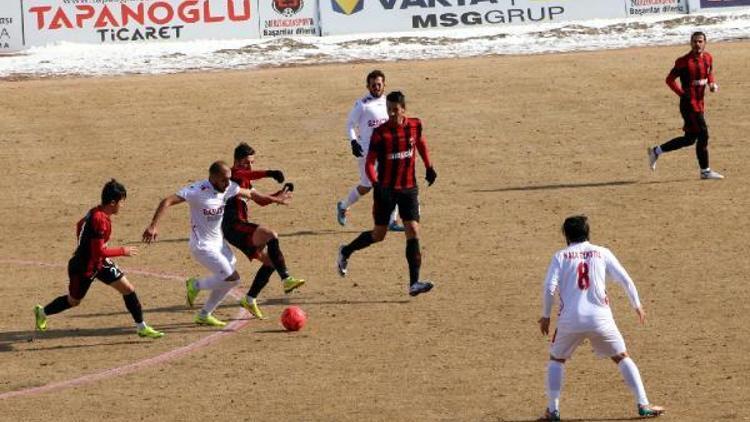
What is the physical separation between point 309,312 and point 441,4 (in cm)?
2236

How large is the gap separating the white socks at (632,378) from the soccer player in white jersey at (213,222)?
5650 millimetres

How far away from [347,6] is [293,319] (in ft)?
75.3

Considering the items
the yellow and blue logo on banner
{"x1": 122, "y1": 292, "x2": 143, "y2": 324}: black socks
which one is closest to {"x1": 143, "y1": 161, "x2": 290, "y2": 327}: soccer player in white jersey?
{"x1": 122, "y1": 292, "x2": 143, "y2": 324}: black socks

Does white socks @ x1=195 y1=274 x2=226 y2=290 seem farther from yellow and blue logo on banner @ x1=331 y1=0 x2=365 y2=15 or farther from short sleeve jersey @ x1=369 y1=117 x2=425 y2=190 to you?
yellow and blue logo on banner @ x1=331 y1=0 x2=365 y2=15

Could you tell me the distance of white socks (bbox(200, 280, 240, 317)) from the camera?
1823cm

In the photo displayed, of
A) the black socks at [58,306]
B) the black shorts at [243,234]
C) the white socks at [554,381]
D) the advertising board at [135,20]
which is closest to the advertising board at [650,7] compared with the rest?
the advertising board at [135,20]

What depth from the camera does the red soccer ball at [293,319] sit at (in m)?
18.1

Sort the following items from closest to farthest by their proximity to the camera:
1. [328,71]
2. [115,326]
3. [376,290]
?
[115,326] → [376,290] → [328,71]

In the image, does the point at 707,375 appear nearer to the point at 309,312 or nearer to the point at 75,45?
the point at 309,312

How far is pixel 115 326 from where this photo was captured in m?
18.8

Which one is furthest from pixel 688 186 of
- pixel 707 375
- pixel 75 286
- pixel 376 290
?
pixel 75 286

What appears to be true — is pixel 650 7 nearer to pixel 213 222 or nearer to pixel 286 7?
pixel 286 7

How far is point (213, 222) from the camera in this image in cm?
1802

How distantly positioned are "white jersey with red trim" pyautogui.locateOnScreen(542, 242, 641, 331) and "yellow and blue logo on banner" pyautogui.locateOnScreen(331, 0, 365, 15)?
1059 inches
